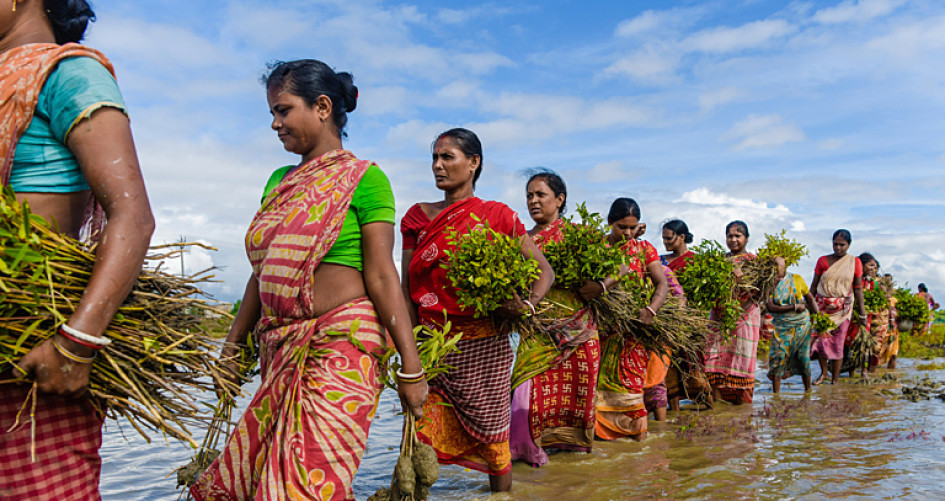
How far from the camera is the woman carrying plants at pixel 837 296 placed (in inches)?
457

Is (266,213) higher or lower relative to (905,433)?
higher

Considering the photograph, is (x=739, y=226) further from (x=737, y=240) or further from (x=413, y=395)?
(x=413, y=395)

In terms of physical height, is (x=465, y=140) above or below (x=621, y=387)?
above

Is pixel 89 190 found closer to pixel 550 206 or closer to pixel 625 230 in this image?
pixel 550 206

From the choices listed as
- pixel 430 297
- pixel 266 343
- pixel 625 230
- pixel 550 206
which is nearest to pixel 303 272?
pixel 266 343

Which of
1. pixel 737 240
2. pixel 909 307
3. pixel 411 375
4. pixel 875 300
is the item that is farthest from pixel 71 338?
pixel 909 307

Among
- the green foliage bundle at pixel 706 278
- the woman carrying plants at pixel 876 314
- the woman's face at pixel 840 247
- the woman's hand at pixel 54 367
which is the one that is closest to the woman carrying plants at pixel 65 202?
the woman's hand at pixel 54 367

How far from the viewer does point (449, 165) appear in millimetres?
4688

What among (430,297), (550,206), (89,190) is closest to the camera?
(89,190)

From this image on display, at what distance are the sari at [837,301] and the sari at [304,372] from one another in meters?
10.8

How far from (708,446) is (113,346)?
5.74 m

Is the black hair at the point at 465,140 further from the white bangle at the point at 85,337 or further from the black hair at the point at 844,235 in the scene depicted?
the black hair at the point at 844,235

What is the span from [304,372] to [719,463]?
4.43 m

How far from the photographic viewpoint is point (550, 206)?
250 inches
